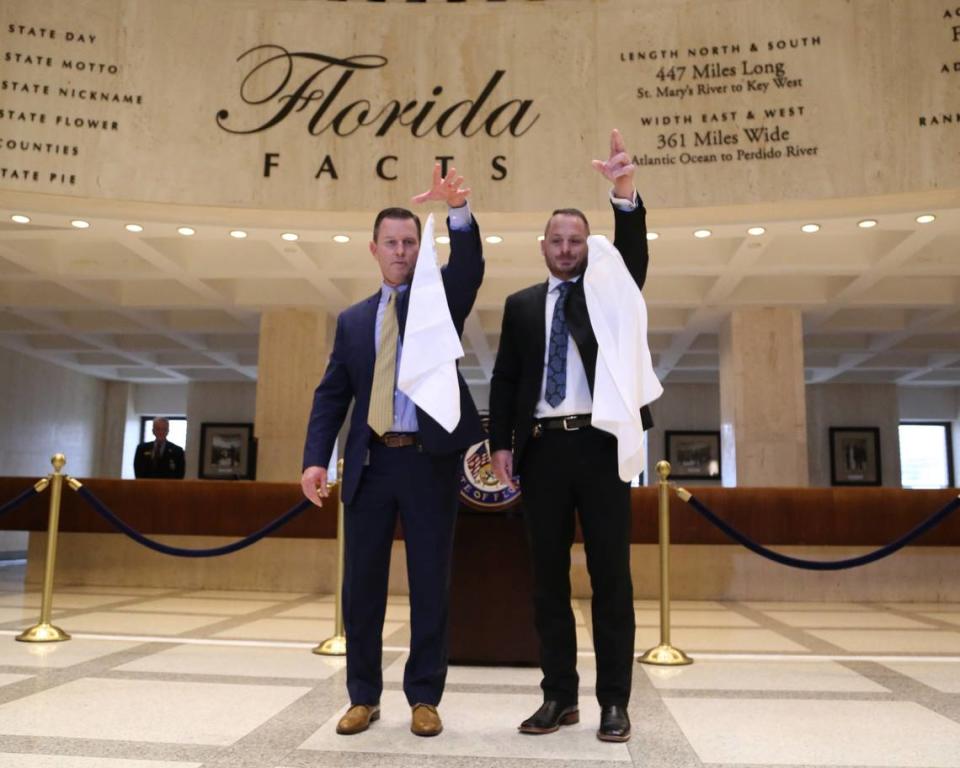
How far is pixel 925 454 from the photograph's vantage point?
66.0 ft

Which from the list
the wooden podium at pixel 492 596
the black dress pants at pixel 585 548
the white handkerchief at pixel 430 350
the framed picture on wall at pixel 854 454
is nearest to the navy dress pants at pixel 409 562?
the white handkerchief at pixel 430 350

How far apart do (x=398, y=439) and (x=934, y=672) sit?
10.00ft

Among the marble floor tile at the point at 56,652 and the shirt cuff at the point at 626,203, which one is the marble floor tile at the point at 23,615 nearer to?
the marble floor tile at the point at 56,652

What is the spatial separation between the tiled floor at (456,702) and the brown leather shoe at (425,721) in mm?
41

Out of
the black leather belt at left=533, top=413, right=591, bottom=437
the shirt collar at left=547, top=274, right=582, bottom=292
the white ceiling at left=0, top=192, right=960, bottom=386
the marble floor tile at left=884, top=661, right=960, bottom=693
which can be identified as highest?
the white ceiling at left=0, top=192, right=960, bottom=386

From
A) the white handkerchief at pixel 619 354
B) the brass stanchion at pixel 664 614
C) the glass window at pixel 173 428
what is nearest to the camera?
the white handkerchief at pixel 619 354

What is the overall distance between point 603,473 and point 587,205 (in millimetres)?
5119

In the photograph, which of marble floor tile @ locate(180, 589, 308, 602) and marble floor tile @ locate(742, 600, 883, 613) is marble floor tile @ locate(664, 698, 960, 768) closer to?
marble floor tile @ locate(742, 600, 883, 613)

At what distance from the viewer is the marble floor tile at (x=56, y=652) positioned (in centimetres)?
412

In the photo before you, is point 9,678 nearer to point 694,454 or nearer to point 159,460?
point 159,460

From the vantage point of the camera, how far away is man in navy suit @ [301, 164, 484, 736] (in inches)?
114

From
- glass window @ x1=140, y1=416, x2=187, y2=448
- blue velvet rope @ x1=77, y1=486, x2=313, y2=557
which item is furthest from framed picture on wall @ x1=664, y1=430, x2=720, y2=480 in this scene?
blue velvet rope @ x1=77, y1=486, x2=313, y2=557

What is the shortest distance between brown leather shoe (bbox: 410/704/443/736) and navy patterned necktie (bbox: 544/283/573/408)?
3.66 ft

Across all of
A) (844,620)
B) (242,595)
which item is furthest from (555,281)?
(242,595)
